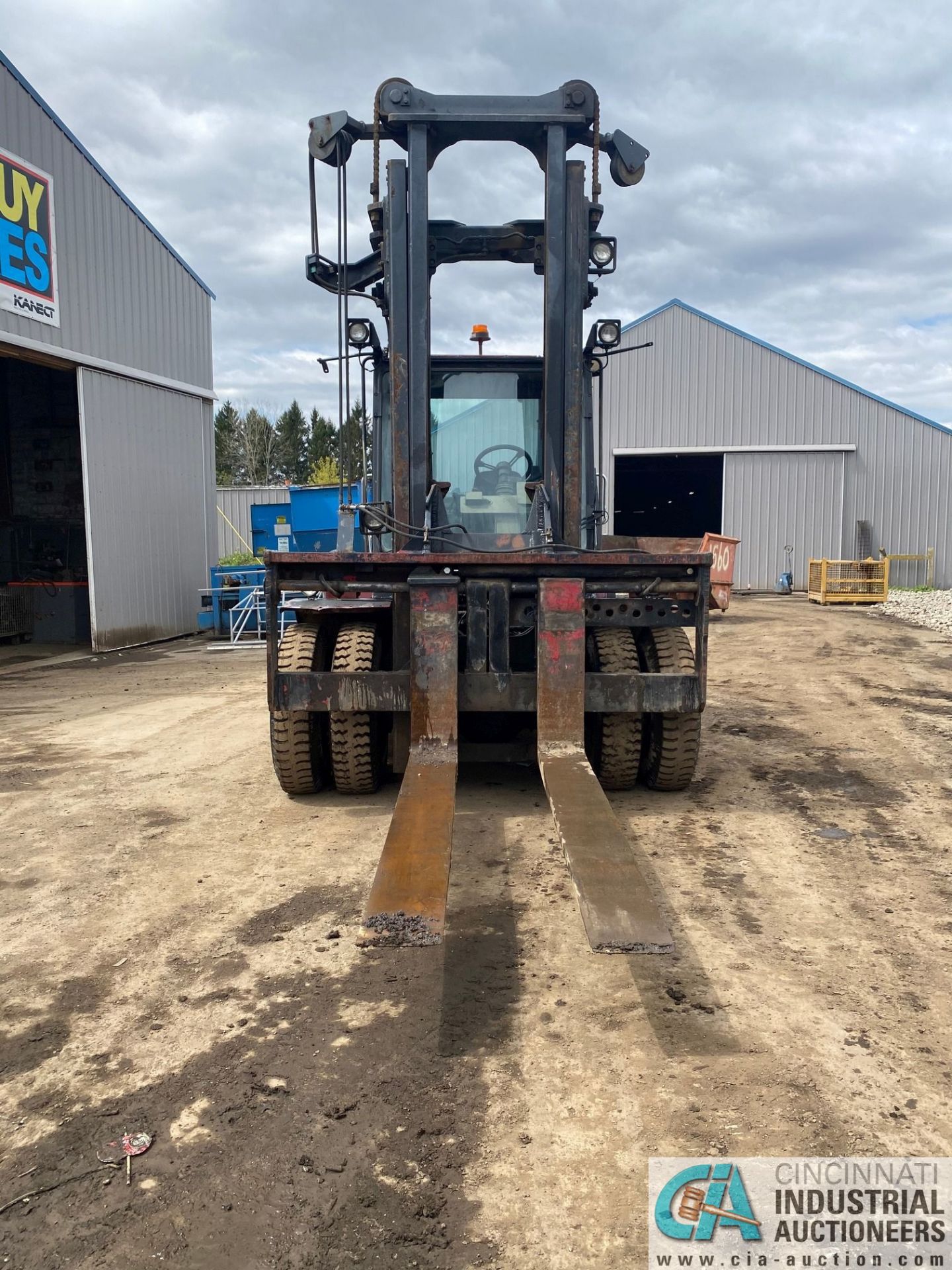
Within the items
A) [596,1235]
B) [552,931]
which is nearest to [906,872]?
[552,931]

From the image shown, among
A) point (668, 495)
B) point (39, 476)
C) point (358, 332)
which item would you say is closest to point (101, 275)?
point (39, 476)

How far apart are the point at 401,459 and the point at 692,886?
10.1ft

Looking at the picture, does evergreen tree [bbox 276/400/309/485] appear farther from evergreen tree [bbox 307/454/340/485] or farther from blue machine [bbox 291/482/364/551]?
blue machine [bbox 291/482/364/551]

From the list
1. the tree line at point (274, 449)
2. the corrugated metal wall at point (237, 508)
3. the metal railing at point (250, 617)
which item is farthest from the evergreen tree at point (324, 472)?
the metal railing at point (250, 617)

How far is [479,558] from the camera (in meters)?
5.03

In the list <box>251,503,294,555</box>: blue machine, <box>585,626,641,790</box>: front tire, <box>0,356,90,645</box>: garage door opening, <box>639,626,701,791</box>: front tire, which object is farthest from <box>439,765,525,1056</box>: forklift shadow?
<box>251,503,294,555</box>: blue machine

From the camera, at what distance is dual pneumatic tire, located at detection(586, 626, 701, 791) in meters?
5.34

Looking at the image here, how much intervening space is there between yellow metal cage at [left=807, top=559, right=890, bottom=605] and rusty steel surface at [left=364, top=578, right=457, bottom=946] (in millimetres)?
18946

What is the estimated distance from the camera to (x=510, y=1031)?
2967 mm

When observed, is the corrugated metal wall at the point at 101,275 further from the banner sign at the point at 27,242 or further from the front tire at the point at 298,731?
the front tire at the point at 298,731

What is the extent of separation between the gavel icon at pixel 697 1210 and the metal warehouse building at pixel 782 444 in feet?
77.4

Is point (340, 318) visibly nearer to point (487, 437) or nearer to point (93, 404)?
point (487, 437)

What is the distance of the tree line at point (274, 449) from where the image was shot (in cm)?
6758

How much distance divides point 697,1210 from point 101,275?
50.3ft
